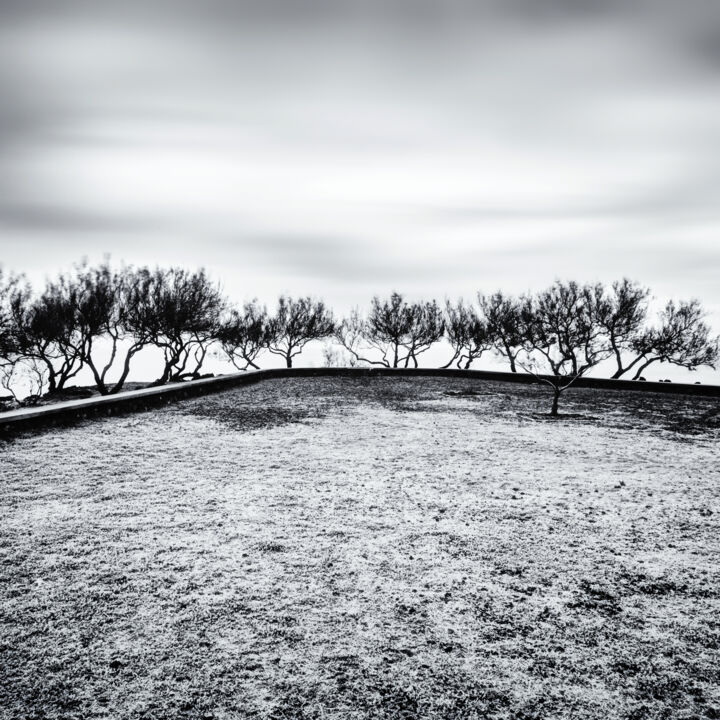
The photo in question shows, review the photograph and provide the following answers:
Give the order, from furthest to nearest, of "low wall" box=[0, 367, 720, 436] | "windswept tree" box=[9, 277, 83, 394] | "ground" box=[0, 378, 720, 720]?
"windswept tree" box=[9, 277, 83, 394] → "low wall" box=[0, 367, 720, 436] → "ground" box=[0, 378, 720, 720]

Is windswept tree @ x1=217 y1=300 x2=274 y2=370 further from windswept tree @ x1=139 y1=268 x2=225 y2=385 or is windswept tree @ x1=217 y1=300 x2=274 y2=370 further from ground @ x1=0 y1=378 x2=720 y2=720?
ground @ x1=0 y1=378 x2=720 y2=720

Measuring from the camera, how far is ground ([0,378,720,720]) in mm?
2404

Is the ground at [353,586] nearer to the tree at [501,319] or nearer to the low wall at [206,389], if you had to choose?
the low wall at [206,389]

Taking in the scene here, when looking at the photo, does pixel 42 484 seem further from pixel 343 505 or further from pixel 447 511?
pixel 447 511

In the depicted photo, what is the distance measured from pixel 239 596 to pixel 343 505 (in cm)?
197

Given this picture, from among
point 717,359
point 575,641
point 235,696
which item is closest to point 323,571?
point 235,696

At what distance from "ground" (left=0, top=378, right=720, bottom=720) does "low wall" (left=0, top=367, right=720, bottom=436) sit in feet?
4.26

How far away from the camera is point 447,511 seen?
4.95m

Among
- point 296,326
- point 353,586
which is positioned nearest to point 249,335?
point 296,326

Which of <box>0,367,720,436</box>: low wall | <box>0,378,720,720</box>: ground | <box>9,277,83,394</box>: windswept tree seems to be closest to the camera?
<box>0,378,720,720</box>: ground

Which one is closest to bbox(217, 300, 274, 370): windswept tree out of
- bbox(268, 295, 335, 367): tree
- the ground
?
bbox(268, 295, 335, 367): tree

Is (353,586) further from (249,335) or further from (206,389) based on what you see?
(249,335)

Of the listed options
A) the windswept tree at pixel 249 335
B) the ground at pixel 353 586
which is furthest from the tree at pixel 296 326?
the ground at pixel 353 586

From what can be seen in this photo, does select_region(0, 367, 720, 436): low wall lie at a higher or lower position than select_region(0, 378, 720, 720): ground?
higher
